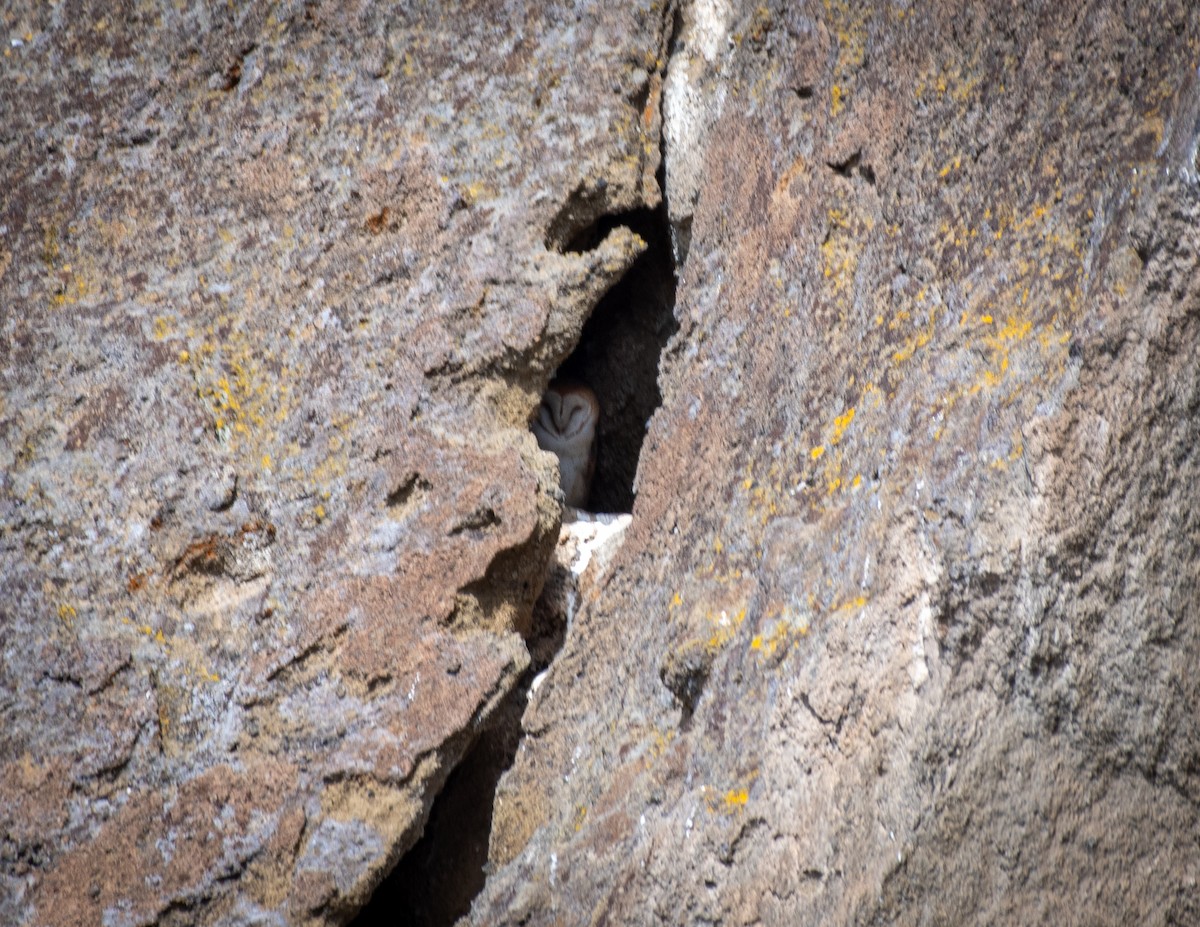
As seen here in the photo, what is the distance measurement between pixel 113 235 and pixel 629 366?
35.2 inches

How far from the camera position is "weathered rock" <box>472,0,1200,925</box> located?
4.09 feet

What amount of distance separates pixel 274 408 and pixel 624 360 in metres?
0.71

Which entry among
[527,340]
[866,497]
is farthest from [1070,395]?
[527,340]

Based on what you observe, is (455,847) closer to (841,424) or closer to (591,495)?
(591,495)

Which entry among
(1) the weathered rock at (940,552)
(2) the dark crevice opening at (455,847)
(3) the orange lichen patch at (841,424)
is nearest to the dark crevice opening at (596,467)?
(2) the dark crevice opening at (455,847)

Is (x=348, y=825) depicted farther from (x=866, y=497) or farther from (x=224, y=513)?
(x=866, y=497)

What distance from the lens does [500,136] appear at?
1.96 metres

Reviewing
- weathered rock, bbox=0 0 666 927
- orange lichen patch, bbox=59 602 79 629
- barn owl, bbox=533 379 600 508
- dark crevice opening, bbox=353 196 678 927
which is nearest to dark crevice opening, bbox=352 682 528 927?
dark crevice opening, bbox=353 196 678 927

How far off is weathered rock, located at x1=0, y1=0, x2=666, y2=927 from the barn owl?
0.29 m

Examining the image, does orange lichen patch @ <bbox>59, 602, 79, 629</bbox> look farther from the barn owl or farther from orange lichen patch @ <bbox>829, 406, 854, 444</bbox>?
orange lichen patch @ <bbox>829, 406, 854, 444</bbox>

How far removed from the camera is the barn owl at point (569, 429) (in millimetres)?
2221

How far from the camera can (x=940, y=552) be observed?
4.30ft

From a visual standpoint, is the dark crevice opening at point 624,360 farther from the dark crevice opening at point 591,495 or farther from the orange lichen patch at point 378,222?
the orange lichen patch at point 378,222

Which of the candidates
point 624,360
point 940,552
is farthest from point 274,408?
point 940,552
